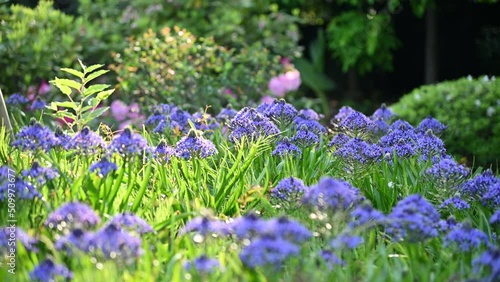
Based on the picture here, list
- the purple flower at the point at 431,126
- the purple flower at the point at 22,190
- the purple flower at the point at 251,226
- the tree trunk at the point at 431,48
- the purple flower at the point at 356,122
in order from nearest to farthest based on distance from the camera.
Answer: the purple flower at the point at 251,226 < the purple flower at the point at 22,190 < the purple flower at the point at 356,122 < the purple flower at the point at 431,126 < the tree trunk at the point at 431,48

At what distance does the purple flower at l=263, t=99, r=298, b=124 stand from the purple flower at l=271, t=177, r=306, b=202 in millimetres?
1211

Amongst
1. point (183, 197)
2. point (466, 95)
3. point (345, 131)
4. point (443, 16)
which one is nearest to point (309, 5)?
point (443, 16)

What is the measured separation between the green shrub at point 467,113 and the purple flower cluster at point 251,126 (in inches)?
118

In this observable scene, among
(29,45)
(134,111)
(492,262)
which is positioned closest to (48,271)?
(492,262)

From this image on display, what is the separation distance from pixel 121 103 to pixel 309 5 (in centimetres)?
592

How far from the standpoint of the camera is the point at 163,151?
368cm

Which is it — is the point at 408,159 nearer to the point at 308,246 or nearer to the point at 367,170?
the point at 367,170

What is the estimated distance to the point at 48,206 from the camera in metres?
2.92

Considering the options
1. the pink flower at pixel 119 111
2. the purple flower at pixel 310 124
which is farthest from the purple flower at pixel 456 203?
the pink flower at pixel 119 111

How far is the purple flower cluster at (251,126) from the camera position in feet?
13.1

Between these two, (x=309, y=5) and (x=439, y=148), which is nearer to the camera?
(x=439, y=148)

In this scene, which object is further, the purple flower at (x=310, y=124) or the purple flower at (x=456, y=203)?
the purple flower at (x=310, y=124)

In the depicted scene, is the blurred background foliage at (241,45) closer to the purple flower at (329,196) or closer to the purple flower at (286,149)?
the purple flower at (286,149)

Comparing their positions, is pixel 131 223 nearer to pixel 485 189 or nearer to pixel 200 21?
pixel 485 189
